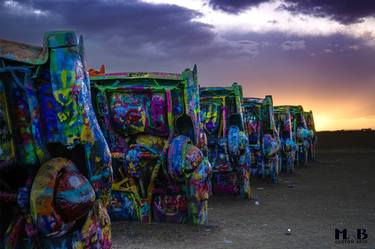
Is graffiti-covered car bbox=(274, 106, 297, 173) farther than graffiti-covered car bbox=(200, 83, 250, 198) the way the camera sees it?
Yes

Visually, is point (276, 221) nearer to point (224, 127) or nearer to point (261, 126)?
point (224, 127)

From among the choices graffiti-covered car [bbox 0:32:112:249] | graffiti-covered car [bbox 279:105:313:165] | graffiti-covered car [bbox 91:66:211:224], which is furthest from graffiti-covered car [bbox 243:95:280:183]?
graffiti-covered car [bbox 0:32:112:249]

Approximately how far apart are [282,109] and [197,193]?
44.3 ft

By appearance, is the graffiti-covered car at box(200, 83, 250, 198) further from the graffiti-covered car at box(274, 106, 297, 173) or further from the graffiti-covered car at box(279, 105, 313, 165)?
the graffiti-covered car at box(279, 105, 313, 165)

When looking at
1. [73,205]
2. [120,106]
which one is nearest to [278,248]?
[120,106]

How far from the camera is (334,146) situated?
4381 cm

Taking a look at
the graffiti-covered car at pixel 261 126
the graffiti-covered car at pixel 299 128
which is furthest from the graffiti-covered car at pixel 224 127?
the graffiti-covered car at pixel 299 128

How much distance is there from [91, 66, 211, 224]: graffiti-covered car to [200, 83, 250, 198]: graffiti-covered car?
153 inches

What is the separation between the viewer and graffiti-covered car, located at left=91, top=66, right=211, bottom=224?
342 inches

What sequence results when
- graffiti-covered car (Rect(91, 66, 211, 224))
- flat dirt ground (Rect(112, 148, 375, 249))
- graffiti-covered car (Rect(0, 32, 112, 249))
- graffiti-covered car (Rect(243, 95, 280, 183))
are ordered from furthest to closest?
1. graffiti-covered car (Rect(243, 95, 280, 183))
2. graffiti-covered car (Rect(91, 66, 211, 224))
3. flat dirt ground (Rect(112, 148, 375, 249))
4. graffiti-covered car (Rect(0, 32, 112, 249))

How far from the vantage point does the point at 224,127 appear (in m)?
13.0

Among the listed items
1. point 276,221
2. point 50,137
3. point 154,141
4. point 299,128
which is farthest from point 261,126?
point 50,137

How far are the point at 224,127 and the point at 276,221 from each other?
3.06 m

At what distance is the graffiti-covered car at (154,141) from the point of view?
28.5ft
